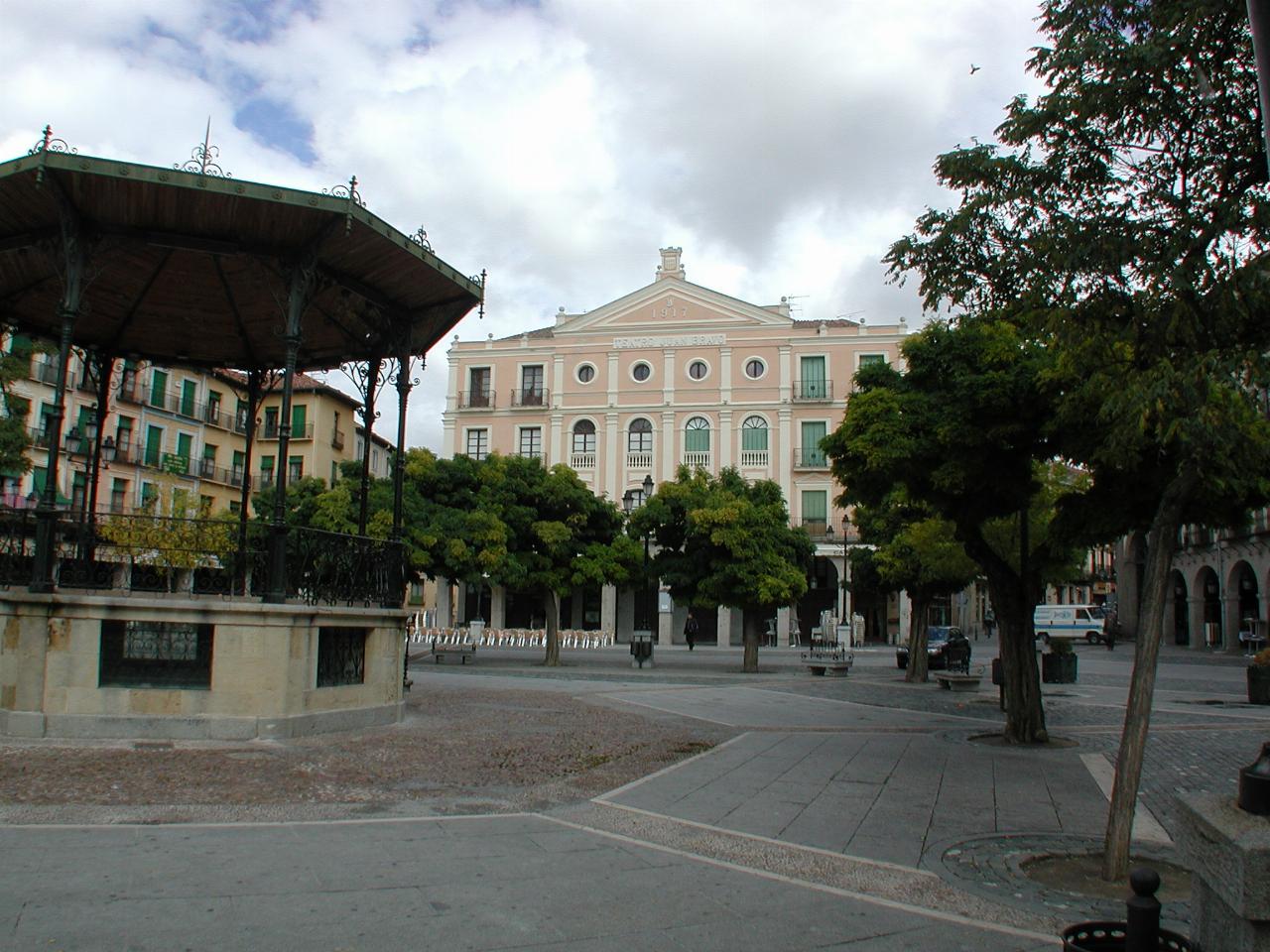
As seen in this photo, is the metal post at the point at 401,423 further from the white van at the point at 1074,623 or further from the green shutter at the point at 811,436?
the white van at the point at 1074,623

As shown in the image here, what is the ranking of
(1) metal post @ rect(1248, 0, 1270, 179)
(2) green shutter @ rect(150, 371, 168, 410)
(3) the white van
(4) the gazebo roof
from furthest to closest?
(3) the white van → (2) green shutter @ rect(150, 371, 168, 410) → (4) the gazebo roof → (1) metal post @ rect(1248, 0, 1270, 179)

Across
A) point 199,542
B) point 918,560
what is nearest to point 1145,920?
point 199,542

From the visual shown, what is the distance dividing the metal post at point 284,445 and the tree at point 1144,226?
756 cm

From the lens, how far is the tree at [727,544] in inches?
1125

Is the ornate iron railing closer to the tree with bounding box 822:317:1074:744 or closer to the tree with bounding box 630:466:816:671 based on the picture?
the tree with bounding box 822:317:1074:744

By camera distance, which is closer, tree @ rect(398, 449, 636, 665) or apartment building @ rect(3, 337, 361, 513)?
tree @ rect(398, 449, 636, 665)

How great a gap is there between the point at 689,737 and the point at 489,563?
15729 millimetres

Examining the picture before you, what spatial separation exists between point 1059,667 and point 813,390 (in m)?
27.8

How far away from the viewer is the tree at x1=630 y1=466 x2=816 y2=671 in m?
28.6

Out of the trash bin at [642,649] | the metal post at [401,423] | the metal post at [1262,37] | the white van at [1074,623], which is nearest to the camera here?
the metal post at [1262,37]

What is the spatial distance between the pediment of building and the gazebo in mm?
37417

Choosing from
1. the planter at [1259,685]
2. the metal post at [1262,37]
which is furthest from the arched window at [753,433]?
the metal post at [1262,37]

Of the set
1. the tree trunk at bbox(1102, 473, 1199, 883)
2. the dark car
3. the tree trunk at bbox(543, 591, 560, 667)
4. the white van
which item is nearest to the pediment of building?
the dark car

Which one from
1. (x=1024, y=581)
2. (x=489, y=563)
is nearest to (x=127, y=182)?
(x=1024, y=581)
